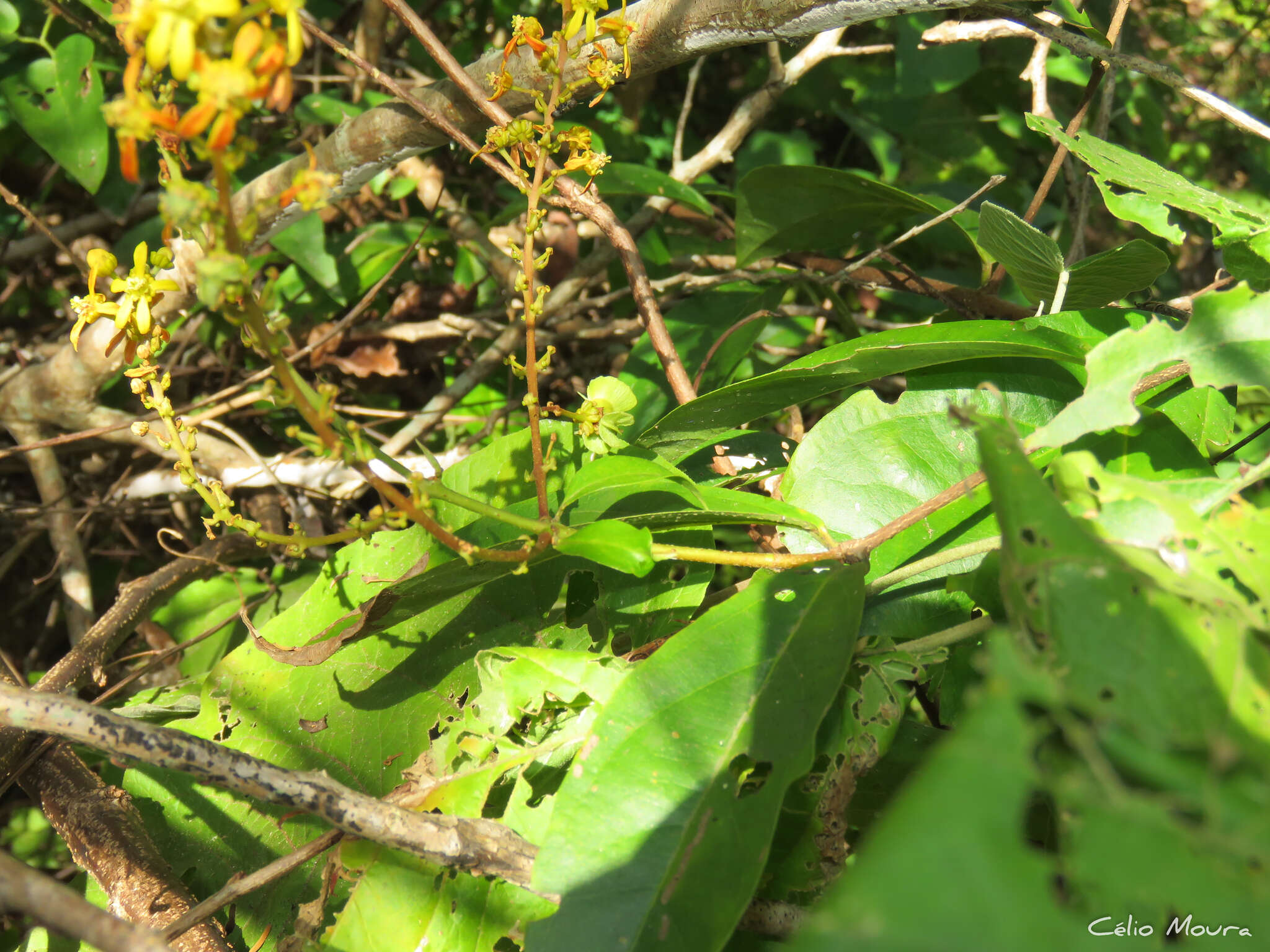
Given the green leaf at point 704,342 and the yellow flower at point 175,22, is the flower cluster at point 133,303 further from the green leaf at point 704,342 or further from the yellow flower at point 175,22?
the green leaf at point 704,342

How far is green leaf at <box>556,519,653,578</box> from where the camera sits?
893mm

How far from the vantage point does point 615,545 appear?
0.91 m

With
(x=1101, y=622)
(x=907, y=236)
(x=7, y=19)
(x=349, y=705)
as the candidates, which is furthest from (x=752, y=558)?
(x=7, y=19)

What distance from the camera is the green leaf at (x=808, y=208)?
157cm

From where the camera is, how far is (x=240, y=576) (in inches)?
74.0

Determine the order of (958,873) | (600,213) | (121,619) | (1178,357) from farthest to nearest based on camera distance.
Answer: (121,619)
(600,213)
(1178,357)
(958,873)

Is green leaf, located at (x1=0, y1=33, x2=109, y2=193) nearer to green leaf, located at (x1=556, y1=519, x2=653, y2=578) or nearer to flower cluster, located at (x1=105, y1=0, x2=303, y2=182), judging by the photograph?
flower cluster, located at (x1=105, y1=0, x2=303, y2=182)

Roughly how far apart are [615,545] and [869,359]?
518 millimetres

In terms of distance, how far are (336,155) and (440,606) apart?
0.96 metres

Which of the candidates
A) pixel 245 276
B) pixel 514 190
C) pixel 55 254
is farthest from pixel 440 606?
pixel 55 254

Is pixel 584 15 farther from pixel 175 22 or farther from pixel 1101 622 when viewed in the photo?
pixel 1101 622

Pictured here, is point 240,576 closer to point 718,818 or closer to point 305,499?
point 305,499

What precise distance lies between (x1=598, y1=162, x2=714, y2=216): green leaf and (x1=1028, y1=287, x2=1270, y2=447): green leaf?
975mm

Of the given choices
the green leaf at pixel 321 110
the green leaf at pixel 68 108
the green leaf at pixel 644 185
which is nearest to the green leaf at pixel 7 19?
the green leaf at pixel 68 108
